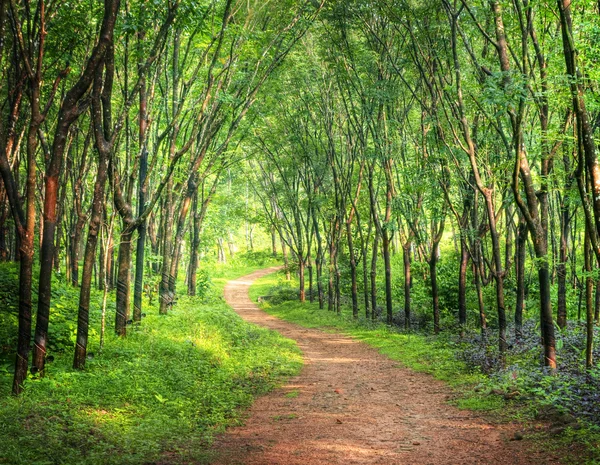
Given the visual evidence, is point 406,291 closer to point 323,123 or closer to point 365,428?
point 323,123

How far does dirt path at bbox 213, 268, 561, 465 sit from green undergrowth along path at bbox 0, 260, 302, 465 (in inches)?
19.9

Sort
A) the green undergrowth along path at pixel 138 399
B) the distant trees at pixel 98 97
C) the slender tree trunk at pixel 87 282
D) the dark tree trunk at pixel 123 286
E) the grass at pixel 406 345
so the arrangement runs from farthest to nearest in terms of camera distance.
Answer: the dark tree trunk at pixel 123 286 < the grass at pixel 406 345 < the slender tree trunk at pixel 87 282 < the distant trees at pixel 98 97 < the green undergrowth along path at pixel 138 399

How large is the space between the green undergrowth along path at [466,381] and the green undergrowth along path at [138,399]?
135 inches

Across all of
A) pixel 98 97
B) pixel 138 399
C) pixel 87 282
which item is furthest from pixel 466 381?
pixel 98 97

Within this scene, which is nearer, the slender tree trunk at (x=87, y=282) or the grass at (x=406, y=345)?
the slender tree trunk at (x=87, y=282)

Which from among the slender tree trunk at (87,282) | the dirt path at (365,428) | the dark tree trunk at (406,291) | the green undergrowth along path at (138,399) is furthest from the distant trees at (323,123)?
the dirt path at (365,428)

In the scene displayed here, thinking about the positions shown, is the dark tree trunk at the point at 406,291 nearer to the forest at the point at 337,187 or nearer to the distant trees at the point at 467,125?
the distant trees at the point at 467,125

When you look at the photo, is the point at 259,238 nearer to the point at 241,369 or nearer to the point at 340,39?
the point at 340,39

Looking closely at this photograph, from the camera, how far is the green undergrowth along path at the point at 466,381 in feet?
19.6

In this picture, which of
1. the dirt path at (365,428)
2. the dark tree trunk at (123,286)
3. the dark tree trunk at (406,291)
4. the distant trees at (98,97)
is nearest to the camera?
the dirt path at (365,428)

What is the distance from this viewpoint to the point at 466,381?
9.76m

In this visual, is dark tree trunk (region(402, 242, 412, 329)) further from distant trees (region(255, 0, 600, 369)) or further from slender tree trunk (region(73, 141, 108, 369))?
slender tree trunk (region(73, 141, 108, 369))

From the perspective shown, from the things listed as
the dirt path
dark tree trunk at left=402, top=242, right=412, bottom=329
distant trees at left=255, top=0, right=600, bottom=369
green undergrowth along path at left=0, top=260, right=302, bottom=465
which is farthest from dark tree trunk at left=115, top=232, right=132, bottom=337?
dark tree trunk at left=402, top=242, right=412, bottom=329

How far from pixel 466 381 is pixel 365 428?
3.47 m
